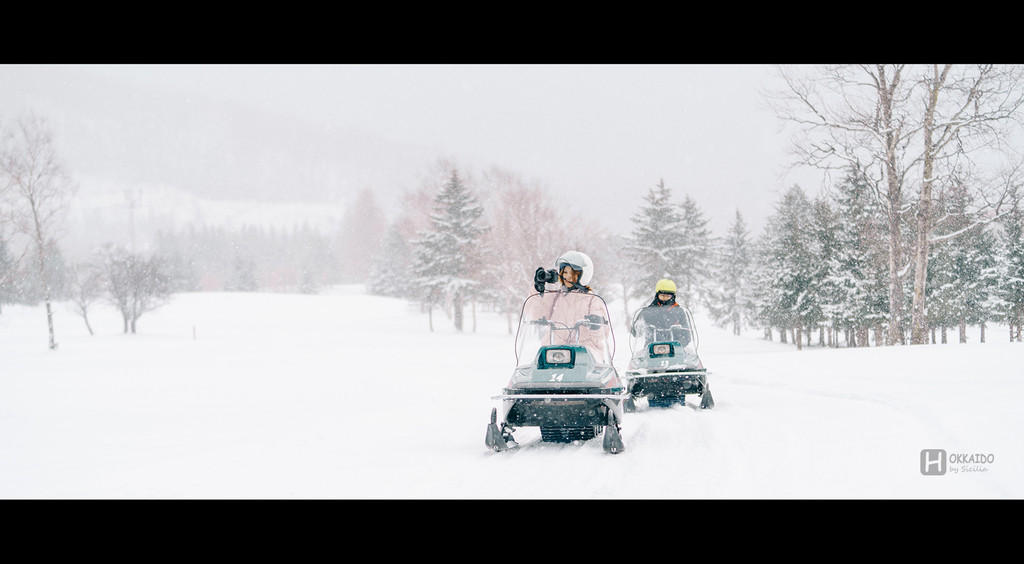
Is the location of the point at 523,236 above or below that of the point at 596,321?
above

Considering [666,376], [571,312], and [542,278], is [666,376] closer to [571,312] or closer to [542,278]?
[571,312]

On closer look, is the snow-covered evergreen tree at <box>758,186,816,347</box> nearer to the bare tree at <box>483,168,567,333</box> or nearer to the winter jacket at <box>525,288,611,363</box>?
the bare tree at <box>483,168,567,333</box>

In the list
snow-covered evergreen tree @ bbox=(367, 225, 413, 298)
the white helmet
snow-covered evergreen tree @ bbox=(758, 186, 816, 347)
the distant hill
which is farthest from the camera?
the distant hill

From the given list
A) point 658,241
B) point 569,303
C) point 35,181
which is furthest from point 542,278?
point 658,241

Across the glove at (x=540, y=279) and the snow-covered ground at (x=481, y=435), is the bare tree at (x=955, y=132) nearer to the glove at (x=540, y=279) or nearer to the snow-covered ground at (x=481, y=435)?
the snow-covered ground at (x=481, y=435)

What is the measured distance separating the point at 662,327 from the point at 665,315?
0.21 m

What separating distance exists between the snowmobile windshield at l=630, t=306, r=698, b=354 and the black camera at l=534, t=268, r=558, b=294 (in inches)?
121

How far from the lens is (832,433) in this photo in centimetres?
667

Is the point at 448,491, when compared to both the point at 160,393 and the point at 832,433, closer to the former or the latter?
the point at 832,433

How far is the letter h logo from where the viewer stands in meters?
4.95

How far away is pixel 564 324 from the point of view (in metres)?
7.50

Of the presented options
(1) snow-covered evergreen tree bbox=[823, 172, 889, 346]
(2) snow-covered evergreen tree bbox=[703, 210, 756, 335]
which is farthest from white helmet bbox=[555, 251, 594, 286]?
(2) snow-covered evergreen tree bbox=[703, 210, 756, 335]

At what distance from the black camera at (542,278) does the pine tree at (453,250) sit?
103 feet

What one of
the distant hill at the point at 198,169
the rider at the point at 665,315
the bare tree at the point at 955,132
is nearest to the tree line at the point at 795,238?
the bare tree at the point at 955,132
